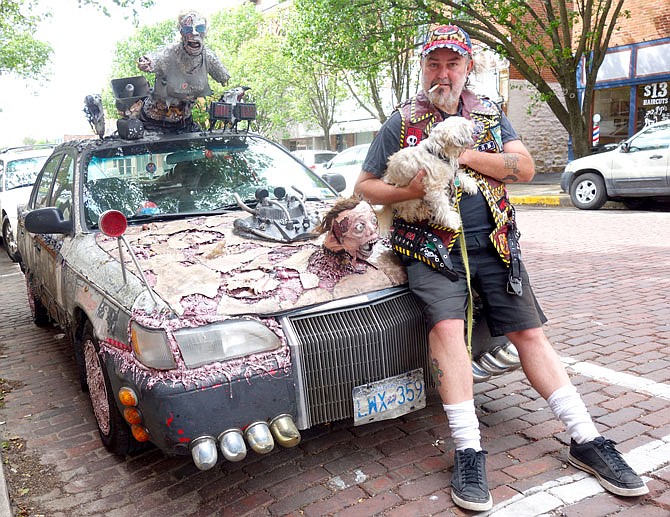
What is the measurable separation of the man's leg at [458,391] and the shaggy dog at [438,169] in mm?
499

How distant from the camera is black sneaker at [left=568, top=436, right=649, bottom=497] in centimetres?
262

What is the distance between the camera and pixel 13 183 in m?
11.2

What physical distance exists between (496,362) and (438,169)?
1141 millimetres

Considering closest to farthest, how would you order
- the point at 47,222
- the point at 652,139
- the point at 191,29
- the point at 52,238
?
the point at 47,222 → the point at 52,238 → the point at 191,29 → the point at 652,139

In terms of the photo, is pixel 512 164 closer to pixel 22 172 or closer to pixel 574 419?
pixel 574 419

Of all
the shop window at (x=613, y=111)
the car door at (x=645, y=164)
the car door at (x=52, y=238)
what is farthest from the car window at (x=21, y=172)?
the shop window at (x=613, y=111)

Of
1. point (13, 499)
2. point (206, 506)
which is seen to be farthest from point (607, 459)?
point (13, 499)

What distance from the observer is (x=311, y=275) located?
2.91 meters

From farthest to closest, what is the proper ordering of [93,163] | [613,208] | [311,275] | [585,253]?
[613,208], [585,253], [93,163], [311,275]

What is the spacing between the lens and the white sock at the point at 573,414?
2840 millimetres

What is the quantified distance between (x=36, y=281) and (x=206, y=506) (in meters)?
3.16

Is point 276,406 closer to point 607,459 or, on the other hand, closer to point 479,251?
point 479,251

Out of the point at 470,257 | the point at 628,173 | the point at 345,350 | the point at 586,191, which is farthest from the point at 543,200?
the point at 345,350

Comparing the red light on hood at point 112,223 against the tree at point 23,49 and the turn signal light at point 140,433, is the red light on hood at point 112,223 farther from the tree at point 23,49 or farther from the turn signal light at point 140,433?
the tree at point 23,49
